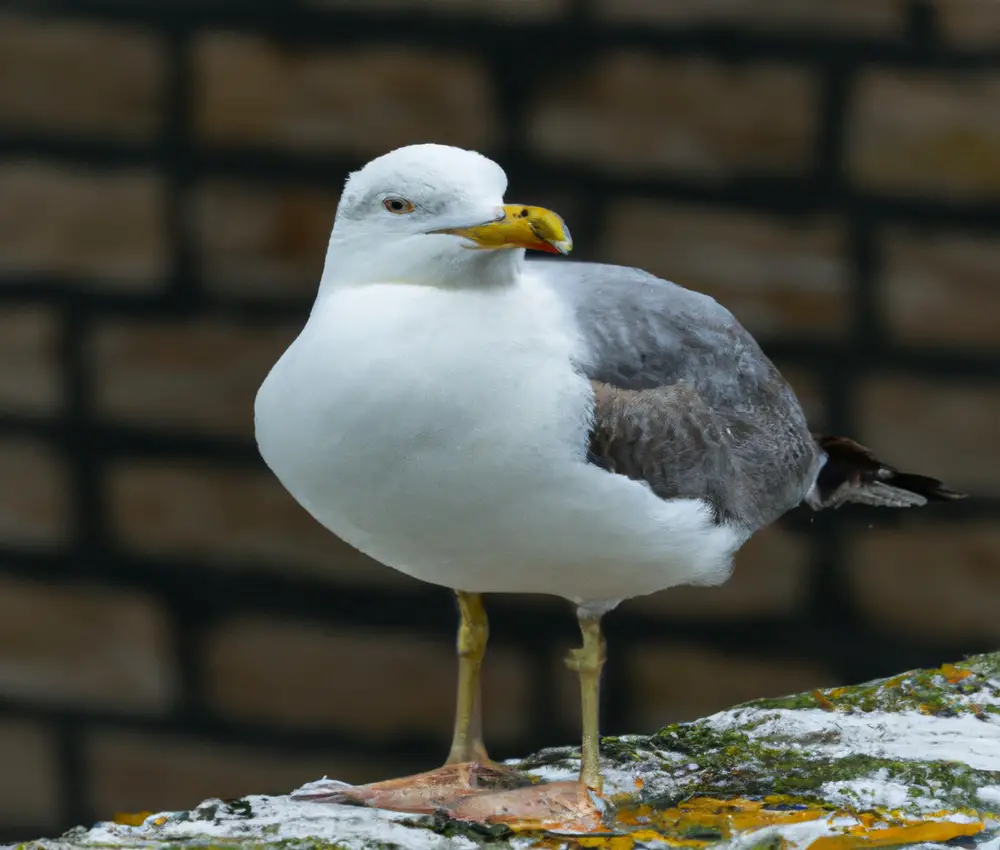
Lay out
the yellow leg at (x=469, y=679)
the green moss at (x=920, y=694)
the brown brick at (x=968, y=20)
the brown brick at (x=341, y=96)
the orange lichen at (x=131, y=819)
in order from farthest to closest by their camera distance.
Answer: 1. the brown brick at (x=341, y=96)
2. the brown brick at (x=968, y=20)
3. the green moss at (x=920, y=694)
4. the yellow leg at (x=469, y=679)
5. the orange lichen at (x=131, y=819)

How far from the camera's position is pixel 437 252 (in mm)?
1498

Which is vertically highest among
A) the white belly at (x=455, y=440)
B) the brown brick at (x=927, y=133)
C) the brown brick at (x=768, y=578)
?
the brown brick at (x=927, y=133)

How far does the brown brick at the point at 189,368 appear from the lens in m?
2.66

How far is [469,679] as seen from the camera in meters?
1.83

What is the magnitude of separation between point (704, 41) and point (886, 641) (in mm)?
1018

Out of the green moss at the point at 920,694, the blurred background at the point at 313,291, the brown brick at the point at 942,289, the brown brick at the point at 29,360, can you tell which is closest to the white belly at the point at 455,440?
the green moss at the point at 920,694

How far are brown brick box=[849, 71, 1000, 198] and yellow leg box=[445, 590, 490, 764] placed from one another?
1.04 metres

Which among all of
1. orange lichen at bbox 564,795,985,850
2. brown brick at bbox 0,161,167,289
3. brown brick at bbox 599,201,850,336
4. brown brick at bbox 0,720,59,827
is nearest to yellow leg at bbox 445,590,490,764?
orange lichen at bbox 564,795,985,850

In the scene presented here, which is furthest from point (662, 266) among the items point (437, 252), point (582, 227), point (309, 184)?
point (437, 252)

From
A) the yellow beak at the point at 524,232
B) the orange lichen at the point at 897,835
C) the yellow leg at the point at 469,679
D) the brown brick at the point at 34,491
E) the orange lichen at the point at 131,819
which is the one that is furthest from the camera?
the brown brick at the point at 34,491

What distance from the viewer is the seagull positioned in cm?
146

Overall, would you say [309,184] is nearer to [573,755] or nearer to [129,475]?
[129,475]

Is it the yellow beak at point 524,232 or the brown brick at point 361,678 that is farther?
the brown brick at point 361,678

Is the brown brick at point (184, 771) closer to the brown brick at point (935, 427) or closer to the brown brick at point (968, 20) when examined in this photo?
the brown brick at point (935, 427)
